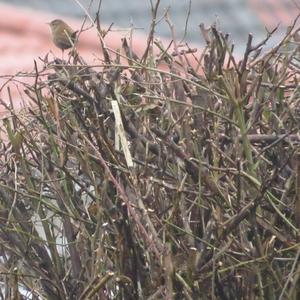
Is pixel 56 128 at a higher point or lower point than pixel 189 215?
higher

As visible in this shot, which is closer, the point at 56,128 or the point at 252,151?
the point at 252,151

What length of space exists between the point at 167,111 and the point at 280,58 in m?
0.34

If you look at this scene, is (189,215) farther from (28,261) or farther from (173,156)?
(28,261)

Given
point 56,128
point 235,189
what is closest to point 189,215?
point 235,189

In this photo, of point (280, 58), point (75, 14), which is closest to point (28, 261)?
point (280, 58)

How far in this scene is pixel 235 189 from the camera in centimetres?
223

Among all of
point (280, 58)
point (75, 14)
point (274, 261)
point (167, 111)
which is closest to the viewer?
point (274, 261)

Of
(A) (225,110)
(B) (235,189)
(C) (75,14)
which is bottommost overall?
(B) (235,189)

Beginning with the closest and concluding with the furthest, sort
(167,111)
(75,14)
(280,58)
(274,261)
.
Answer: (274,261) → (167,111) → (280,58) → (75,14)

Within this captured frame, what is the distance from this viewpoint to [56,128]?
2463 millimetres

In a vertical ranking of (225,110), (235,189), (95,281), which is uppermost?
(225,110)

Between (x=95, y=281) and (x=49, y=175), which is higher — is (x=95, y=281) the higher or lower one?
the lower one

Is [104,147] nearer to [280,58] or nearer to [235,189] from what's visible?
[235,189]

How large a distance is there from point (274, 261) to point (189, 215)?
20 cm
